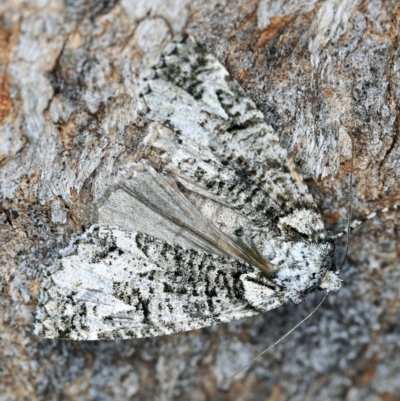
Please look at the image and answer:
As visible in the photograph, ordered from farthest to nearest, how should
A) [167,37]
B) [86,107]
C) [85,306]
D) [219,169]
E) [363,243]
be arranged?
[363,243]
[85,306]
[219,169]
[86,107]
[167,37]

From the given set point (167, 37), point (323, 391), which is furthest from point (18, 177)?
point (323, 391)

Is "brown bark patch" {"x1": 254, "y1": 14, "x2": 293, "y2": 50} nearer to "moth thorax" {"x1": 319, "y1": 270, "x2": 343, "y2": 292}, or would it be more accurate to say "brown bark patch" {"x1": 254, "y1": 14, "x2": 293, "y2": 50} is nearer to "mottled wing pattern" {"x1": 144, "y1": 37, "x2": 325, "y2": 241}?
"mottled wing pattern" {"x1": 144, "y1": 37, "x2": 325, "y2": 241}

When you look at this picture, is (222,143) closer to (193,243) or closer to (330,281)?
(193,243)

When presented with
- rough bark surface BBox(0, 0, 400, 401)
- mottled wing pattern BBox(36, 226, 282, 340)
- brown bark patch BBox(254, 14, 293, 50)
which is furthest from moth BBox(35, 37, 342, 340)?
brown bark patch BBox(254, 14, 293, 50)

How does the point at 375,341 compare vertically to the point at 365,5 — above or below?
below

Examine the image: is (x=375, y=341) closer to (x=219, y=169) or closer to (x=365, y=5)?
(x=219, y=169)

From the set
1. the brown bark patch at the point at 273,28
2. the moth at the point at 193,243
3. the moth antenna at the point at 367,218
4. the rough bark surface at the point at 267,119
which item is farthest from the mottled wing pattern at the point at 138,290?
the brown bark patch at the point at 273,28
